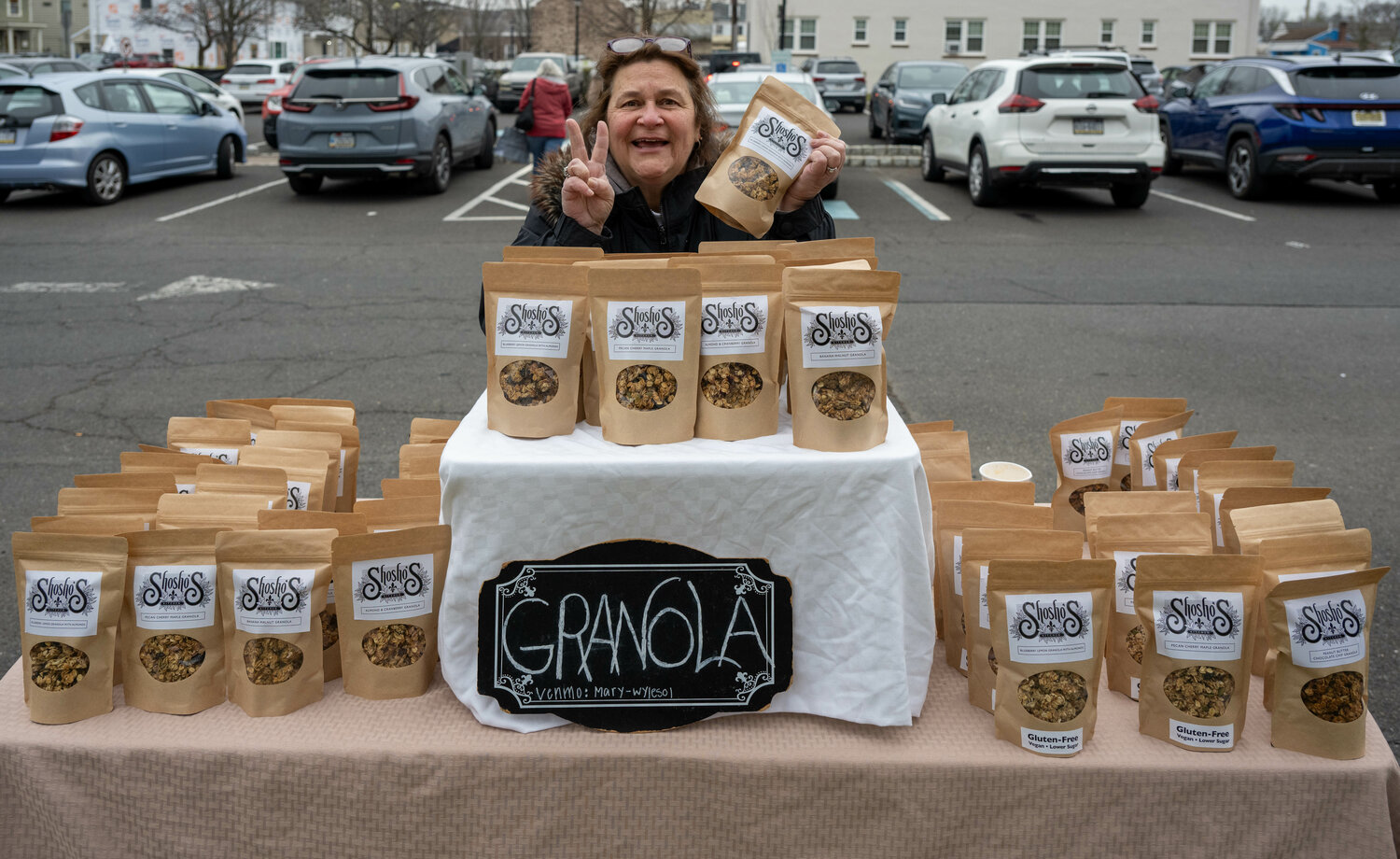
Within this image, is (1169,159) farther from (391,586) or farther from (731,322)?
(391,586)

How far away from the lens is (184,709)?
195cm

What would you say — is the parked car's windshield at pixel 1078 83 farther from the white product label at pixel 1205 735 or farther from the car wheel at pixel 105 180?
the white product label at pixel 1205 735

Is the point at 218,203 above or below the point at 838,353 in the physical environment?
above

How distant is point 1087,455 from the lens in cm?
256

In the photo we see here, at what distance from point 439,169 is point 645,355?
1205 centimetres

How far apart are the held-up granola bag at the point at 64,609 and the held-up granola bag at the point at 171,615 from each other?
0.04 m

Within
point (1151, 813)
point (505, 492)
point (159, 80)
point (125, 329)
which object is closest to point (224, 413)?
point (505, 492)

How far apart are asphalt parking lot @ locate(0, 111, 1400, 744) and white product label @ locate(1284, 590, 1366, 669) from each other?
4.57 ft

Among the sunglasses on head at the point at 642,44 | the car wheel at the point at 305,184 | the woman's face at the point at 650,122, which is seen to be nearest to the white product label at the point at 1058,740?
the woman's face at the point at 650,122

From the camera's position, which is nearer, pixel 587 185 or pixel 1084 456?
pixel 587 185

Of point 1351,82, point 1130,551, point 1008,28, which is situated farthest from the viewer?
point 1008,28

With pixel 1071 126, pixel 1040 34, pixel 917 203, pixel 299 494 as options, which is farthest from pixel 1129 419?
pixel 1040 34

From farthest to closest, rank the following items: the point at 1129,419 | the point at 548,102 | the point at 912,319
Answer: the point at 548,102 < the point at 912,319 < the point at 1129,419

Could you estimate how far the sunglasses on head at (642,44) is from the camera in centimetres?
252
